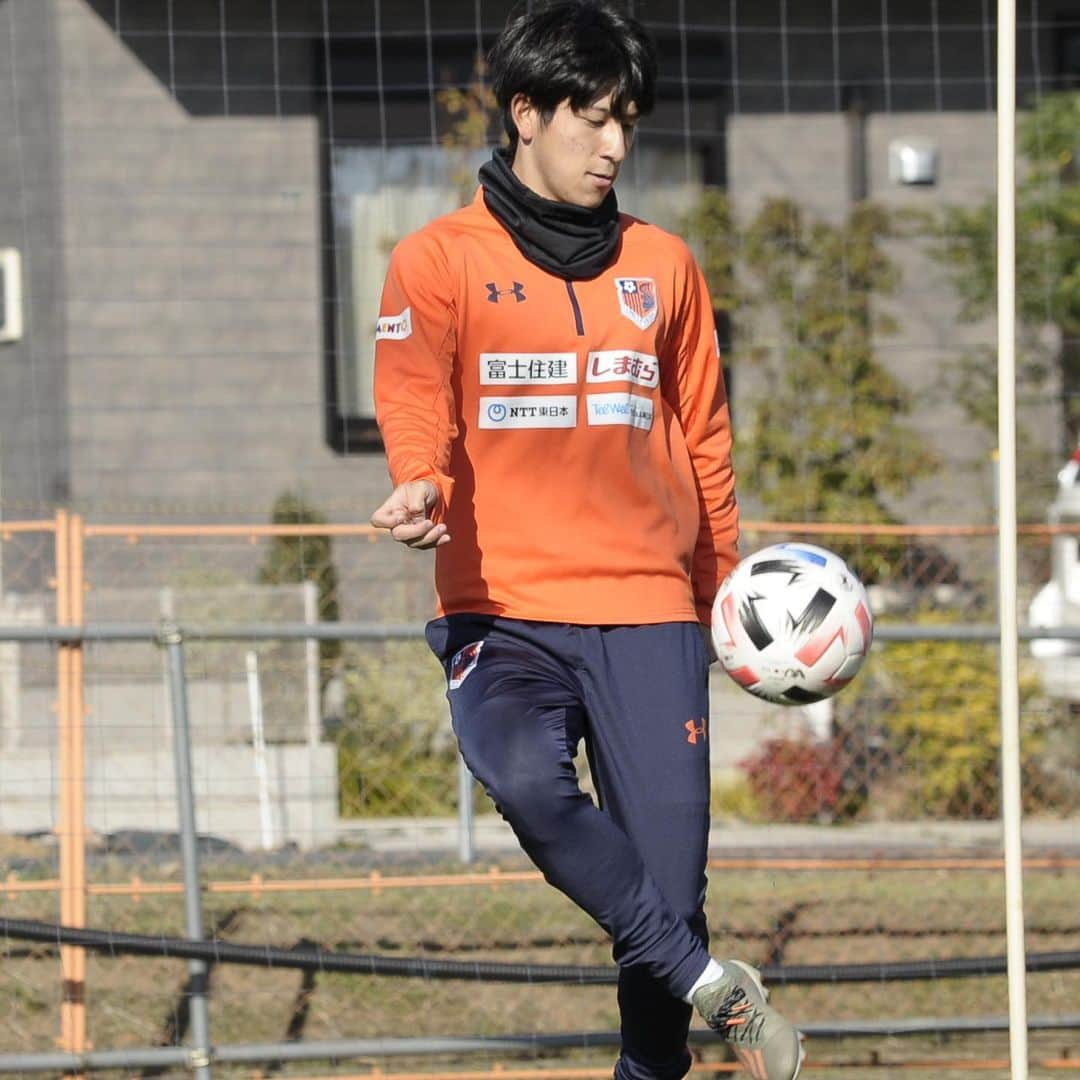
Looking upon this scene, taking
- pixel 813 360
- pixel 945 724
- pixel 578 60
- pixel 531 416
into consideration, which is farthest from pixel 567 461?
pixel 813 360

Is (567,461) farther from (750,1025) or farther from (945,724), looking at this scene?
(945,724)

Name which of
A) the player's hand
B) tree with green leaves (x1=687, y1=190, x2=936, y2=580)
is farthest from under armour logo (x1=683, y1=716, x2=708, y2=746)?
tree with green leaves (x1=687, y1=190, x2=936, y2=580)

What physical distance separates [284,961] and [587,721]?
7.49 feet

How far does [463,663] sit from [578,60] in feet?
3.96

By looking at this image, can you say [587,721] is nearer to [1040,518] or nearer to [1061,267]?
[1040,518]

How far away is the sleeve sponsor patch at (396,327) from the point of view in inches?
142

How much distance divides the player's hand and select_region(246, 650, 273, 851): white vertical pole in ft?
11.5

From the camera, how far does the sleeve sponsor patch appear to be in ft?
11.8

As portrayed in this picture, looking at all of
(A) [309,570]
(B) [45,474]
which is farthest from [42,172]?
(A) [309,570]

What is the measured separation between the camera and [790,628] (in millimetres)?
3836

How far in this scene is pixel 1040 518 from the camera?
31.4 feet

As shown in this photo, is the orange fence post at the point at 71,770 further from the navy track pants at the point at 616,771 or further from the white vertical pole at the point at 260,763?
the navy track pants at the point at 616,771

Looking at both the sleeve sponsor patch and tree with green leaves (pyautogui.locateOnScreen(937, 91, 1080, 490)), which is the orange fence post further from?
tree with green leaves (pyautogui.locateOnScreen(937, 91, 1080, 490))

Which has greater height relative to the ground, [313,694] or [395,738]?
[313,694]
